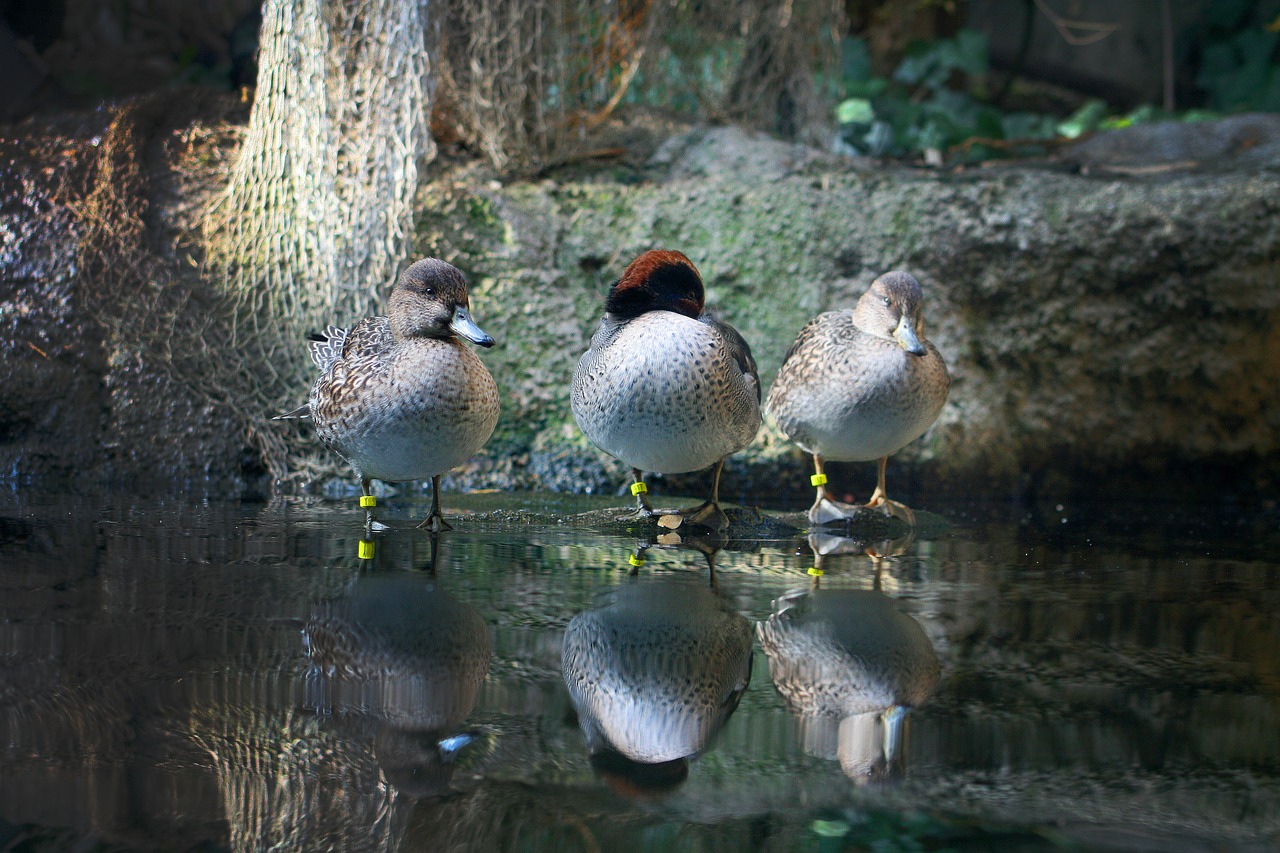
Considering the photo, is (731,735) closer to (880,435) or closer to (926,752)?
(926,752)

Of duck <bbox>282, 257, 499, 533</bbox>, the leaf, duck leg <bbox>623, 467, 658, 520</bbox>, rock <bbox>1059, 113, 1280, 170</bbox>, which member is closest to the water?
duck <bbox>282, 257, 499, 533</bbox>

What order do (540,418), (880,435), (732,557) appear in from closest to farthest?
(732,557) → (880,435) → (540,418)

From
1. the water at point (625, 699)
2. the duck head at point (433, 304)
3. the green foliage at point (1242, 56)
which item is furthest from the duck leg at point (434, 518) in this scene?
the green foliage at point (1242, 56)

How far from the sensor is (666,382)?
3605 millimetres

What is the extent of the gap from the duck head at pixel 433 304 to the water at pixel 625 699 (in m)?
0.75

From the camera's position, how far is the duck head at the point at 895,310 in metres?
4.00

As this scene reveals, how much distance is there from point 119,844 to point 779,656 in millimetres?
1383

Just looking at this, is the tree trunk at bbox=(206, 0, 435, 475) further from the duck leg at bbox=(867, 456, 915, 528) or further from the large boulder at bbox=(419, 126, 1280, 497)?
the duck leg at bbox=(867, 456, 915, 528)

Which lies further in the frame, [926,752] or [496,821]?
[926,752]

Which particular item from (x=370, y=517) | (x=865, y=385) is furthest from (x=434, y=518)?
(x=865, y=385)

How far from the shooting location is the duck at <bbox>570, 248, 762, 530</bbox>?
3.62 meters

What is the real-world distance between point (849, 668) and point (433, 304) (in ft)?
6.72

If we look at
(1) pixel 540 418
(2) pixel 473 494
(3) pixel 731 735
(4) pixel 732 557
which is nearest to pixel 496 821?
(3) pixel 731 735

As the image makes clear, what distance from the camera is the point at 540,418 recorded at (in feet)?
17.6
